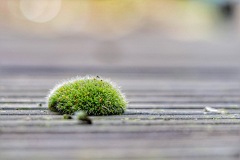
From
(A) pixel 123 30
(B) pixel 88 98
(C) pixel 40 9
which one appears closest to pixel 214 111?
(B) pixel 88 98

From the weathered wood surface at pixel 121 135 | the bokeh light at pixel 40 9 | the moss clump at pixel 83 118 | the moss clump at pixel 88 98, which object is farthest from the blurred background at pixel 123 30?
the moss clump at pixel 83 118

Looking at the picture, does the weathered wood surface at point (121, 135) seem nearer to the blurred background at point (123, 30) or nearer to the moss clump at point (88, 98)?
the moss clump at point (88, 98)

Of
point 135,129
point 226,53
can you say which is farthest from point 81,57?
point 135,129

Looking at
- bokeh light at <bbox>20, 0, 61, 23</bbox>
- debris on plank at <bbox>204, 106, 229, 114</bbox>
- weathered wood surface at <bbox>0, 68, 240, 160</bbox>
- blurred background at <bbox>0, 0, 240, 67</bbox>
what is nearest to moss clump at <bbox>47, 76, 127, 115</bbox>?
weathered wood surface at <bbox>0, 68, 240, 160</bbox>

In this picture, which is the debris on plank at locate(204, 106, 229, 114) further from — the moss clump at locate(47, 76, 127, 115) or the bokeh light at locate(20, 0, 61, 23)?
the bokeh light at locate(20, 0, 61, 23)

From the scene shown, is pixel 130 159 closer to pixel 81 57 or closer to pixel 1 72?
pixel 1 72
